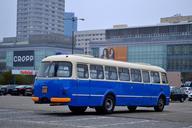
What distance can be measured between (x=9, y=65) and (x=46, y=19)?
54.8 metres

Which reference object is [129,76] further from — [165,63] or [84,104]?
[165,63]

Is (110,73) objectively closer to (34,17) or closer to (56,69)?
(56,69)

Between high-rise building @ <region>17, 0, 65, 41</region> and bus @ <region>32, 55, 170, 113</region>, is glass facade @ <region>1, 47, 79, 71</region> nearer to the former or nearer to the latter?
high-rise building @ <region>17, 0, 65, 41</region>

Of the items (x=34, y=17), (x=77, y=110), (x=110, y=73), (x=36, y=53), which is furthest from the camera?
(x=34, y=17)

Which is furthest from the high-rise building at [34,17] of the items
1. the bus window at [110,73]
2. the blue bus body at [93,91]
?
the bus window at [110,73]

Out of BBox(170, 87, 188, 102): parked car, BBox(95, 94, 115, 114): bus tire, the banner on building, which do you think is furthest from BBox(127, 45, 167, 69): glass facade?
BBox(95, 94, 115, 114): bus tire

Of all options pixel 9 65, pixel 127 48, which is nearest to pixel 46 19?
pixel 9 65

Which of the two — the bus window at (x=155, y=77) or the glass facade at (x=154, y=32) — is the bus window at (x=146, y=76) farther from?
the glass facade at (x=154, y=32)

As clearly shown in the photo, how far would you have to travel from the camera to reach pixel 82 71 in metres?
22.1

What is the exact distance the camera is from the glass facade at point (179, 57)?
124481 mm

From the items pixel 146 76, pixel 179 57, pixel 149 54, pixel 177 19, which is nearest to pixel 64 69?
pixel 146 76

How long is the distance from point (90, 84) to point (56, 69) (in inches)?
66.5

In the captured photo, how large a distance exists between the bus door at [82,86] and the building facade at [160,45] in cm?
10421

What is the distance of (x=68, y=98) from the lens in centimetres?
2105
